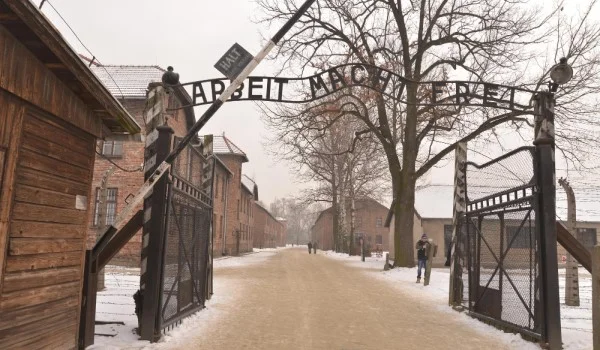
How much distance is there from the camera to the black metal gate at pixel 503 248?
22.8 feet

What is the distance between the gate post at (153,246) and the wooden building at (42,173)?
100 cm

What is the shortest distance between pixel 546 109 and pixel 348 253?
1282 inches

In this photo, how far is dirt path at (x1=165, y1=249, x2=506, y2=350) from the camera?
6.67 metres

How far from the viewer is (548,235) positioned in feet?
21.7

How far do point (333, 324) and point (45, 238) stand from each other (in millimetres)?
5091

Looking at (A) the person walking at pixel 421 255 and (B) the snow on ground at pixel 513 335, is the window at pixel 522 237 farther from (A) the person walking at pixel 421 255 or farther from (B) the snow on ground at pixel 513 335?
(A) the person walking at pixel 421 255

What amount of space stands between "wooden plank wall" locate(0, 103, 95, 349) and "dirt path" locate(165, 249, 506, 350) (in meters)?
1.76

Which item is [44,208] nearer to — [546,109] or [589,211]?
[546,109]

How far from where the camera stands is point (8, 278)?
4.22 metres

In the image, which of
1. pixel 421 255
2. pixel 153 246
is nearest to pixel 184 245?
pixel 153 246

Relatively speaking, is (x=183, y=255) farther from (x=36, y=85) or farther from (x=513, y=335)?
(x=513, y=335)

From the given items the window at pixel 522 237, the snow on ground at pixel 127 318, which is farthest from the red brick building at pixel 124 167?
the window at pixel 522 237

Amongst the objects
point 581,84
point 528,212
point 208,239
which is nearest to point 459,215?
point 528,212

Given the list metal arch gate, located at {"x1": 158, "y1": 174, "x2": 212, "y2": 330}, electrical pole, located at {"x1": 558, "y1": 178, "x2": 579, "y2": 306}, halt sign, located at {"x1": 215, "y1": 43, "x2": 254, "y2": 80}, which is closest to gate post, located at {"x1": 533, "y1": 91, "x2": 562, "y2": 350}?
electrical pole, located at {"x1": 558, "y1": 178, "x2": 579, "y2": 306}
